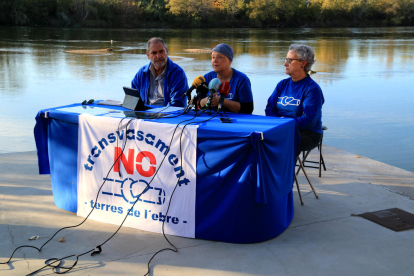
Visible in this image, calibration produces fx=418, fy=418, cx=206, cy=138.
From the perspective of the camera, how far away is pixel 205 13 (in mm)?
65438

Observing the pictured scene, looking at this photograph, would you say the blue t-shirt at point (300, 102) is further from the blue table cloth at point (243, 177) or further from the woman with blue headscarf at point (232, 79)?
the blue table cloth at point (243, 177)

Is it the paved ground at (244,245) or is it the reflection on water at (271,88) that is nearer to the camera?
the paved ground at (244,245)

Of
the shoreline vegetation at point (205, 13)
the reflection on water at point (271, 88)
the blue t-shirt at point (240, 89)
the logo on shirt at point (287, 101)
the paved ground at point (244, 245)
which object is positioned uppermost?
the shoreline vegetation at point (205, 13)

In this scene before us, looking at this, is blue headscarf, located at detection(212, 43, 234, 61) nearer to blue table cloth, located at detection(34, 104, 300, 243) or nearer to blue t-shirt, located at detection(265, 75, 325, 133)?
blue t-shirt, located at detection(265, 75, 325, 133)

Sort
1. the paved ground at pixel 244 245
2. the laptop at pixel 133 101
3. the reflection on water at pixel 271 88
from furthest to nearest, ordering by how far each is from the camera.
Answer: the reflection on water at pixel 271 88 → the laptop at pixel 133 101 → the paved ground at pixel 244 245

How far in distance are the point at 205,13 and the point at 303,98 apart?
64.4 m

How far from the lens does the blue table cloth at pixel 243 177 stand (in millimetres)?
2943

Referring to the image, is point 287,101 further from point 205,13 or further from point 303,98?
point 205,13

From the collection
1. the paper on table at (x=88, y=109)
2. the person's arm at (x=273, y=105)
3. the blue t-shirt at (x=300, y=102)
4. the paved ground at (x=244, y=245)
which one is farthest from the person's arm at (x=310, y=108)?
the paper on table at (x=88, y=109)

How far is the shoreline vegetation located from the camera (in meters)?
53.7

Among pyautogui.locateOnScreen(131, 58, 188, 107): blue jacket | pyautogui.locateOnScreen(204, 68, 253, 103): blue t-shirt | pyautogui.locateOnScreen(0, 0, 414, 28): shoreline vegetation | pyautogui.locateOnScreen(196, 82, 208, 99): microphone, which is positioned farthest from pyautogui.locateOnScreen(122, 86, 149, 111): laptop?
pyautogui.locateOnScreen(0, 0, 414, 28): shoreline vegetation

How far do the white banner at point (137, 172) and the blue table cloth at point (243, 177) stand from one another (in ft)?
0.34

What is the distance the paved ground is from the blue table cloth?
14 centimetres

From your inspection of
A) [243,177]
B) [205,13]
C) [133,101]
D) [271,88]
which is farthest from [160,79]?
[205,13]
